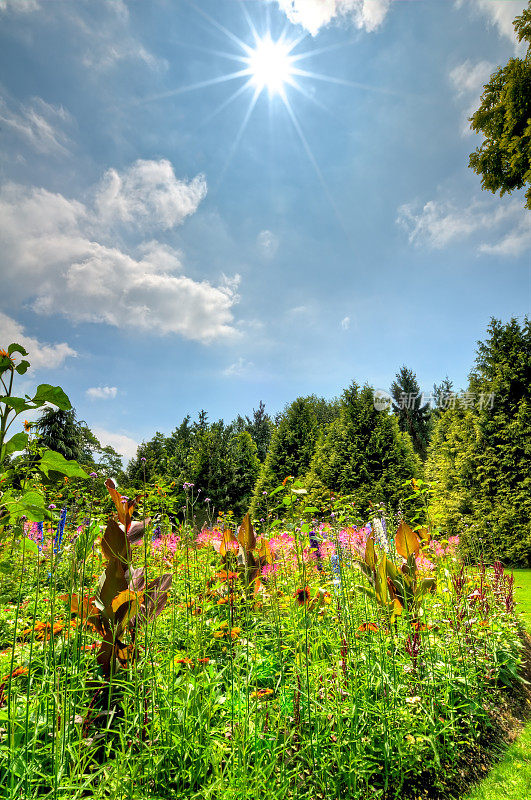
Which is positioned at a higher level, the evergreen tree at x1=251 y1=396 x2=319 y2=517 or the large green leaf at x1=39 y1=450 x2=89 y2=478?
the evergreen tree at x1=251 y1=396 x2=319 y2=517

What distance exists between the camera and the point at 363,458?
335 inches

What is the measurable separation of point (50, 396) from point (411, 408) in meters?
33.4

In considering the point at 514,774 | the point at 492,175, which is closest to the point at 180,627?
the point at 514,774

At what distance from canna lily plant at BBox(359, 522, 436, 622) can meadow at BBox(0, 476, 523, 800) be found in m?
0.02

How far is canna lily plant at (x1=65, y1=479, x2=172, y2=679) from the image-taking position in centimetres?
187

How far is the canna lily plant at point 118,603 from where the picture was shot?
6.15ft

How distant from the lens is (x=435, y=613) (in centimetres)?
312

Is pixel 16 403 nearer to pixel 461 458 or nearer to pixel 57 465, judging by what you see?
pixel 57 465

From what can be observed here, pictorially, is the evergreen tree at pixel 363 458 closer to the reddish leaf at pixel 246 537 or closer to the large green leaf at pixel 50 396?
the reddish leaf at pixel 246 537

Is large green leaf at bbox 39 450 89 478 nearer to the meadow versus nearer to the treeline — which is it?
the meadow

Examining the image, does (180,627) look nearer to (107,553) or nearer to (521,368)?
(107,553)

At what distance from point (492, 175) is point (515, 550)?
9.20 meters

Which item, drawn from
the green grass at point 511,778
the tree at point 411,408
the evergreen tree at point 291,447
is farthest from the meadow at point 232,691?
the tree at point 411,408

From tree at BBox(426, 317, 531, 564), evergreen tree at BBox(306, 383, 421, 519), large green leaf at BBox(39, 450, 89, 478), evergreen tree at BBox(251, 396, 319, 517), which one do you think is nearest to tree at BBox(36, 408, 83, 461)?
evergreen tree at BBox(251, 396, 319, 517)
